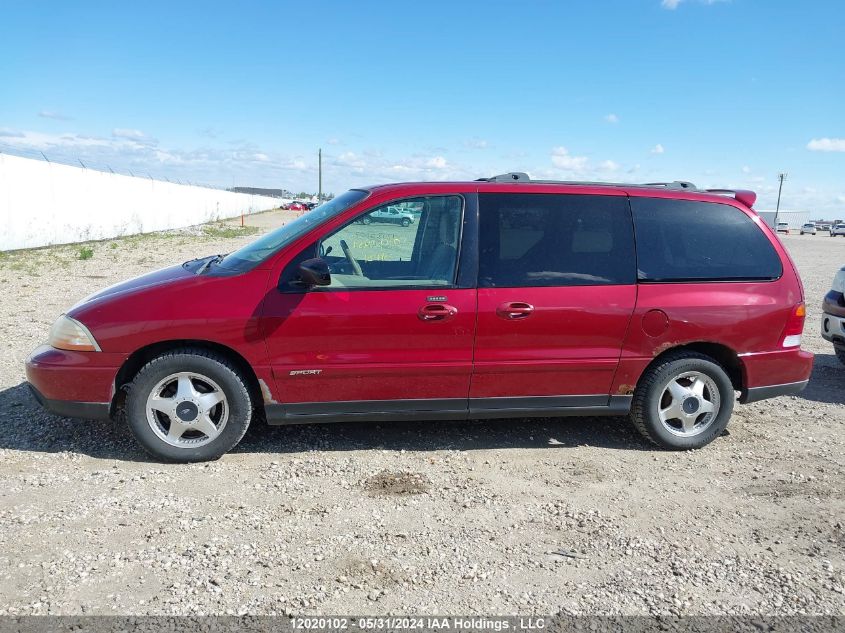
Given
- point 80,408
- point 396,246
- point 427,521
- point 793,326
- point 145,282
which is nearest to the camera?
point 427,521

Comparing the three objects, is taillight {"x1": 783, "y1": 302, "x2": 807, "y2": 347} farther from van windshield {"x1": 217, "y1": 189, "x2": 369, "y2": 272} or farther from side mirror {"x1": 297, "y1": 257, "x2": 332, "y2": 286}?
side mirror {"x1": 297, "y1": 257, "x2": 332, "y2": 286}

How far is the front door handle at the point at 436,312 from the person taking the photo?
4242 mm

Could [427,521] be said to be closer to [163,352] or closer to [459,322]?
[459,322]

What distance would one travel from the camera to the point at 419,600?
2863mm

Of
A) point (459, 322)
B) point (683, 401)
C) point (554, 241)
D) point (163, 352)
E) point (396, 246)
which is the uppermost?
point (554, 241)

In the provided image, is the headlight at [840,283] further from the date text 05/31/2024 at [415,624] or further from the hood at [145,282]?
the hood at [145,282]

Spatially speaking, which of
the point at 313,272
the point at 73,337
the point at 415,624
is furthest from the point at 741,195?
the point at 73,337

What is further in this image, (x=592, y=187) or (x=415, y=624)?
(x=592, y=187)

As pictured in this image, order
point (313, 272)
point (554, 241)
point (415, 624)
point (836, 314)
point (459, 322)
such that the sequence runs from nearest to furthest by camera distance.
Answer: point (415, 624), point (313, 272), point (459, 322), point (554, 241), point (836, 314)

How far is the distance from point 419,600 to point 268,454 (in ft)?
6.29

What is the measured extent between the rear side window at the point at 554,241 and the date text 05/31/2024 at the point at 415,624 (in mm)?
2165

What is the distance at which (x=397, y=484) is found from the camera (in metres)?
4.04

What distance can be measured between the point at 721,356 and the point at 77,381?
442 cm

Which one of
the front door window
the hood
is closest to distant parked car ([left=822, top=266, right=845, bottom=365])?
the front door window
